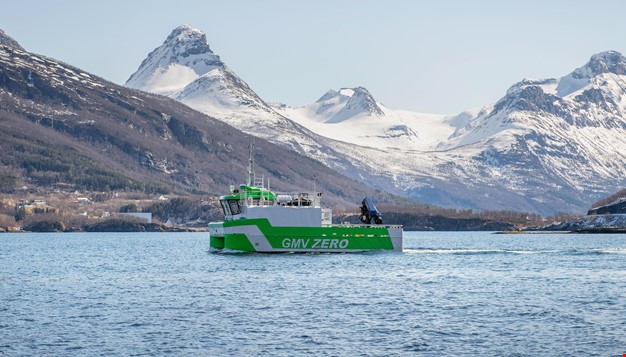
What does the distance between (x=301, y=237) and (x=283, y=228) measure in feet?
8.42

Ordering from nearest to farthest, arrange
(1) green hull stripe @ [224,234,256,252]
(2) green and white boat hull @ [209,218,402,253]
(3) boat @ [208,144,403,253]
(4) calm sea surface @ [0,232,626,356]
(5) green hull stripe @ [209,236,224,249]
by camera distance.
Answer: (4) calm sea surface @ [0,232,626,356]
(3) boat @ [208,144,403,253]
(2) green and white boat hull @ [209,218,402,253]
(1) green hull stripe @ [224,234,256,252]
(5) green hull stripe @ [209,236,224,249]

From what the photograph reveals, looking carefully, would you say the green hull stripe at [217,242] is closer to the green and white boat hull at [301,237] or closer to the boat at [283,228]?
the green and white boat hull at [301,237]

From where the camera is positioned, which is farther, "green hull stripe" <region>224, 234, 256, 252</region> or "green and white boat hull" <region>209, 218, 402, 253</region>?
"green hull stripe" <region>224, 234, 256, 252</region>

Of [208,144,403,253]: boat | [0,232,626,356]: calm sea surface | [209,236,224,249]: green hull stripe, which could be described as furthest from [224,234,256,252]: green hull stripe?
[209,236,224,249]: green hull stripe

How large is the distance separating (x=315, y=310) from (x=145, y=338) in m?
15.8

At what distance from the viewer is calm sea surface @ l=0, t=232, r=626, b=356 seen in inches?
2381

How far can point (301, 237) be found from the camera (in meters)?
124

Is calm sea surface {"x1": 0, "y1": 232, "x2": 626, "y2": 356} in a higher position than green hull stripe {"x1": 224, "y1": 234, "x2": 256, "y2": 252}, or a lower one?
lower

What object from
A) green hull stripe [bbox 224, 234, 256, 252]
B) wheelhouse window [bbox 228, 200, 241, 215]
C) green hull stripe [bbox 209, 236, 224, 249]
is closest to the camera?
green hull stripe [bbox 224, 234, 256, 252]

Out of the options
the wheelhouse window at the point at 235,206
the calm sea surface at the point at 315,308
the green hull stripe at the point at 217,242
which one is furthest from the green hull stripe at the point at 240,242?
the green hull stripe at the point at 217,242

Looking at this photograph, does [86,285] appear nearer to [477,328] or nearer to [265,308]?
[265,308]

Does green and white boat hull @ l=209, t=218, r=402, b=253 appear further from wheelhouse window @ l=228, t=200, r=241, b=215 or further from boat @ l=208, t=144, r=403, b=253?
wheelhouse window @ l=228, t=200, r=241, b=215

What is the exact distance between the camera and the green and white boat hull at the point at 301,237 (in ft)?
400

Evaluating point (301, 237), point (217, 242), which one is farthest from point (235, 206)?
point (217, 242)
